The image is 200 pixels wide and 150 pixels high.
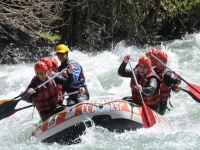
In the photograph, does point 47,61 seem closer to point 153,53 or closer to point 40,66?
point 40,66

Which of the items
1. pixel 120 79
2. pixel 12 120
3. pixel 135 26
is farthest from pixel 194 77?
pixel 12 120

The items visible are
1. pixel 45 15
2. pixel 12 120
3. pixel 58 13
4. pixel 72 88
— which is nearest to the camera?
pixel 72 88

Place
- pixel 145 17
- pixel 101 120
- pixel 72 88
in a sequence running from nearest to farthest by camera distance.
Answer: pixel 101 120, pixel 72 88, pixel 145 17

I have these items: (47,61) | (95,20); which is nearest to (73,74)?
(47,61)

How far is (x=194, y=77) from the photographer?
11211 millimetres

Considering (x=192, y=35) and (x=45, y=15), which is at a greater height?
(x=45, y=15)

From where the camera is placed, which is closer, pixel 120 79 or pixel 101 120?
pixel 101 120

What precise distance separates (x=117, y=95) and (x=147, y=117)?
10.7ft

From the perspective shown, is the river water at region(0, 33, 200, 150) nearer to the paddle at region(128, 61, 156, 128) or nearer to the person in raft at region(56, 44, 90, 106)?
the paddle at region(128, 61, 156, 128)

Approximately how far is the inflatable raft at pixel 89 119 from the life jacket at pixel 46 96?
1.10ft

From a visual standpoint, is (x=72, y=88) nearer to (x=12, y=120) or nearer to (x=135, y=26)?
(x=12, y=120)

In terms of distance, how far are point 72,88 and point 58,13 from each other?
6.71 m

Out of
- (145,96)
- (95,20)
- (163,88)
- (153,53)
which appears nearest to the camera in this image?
(145,96)

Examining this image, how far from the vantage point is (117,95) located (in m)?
9.78
